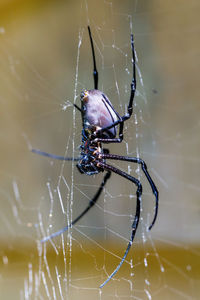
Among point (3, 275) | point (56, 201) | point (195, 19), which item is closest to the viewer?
point (195, 19)

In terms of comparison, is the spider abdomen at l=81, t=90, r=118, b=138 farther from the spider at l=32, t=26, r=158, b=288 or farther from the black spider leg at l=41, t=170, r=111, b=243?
the black spider leg at l=41, t=170, r=111, b=243

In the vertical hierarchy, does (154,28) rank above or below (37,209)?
above

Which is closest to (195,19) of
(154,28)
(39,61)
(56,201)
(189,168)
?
(154,28)

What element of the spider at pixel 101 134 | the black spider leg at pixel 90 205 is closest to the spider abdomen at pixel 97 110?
the spider at pixel 101 134

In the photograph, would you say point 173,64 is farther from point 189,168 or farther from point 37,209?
point 37,209

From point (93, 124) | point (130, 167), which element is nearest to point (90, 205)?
point (130, 167)

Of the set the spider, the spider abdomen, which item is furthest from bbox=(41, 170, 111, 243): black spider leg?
the spider abdomen

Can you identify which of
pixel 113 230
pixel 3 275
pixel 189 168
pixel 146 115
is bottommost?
pixel 3 275

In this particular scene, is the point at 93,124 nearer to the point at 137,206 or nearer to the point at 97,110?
the point at 97,110
